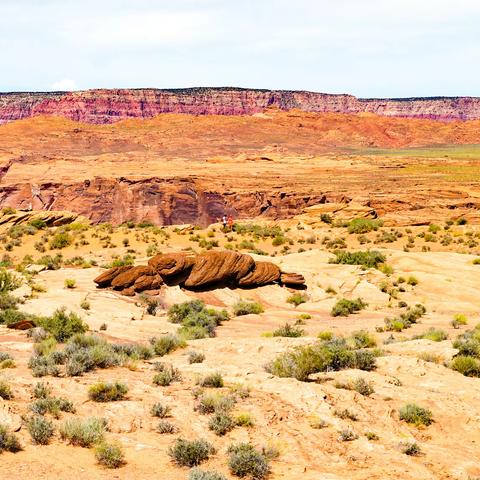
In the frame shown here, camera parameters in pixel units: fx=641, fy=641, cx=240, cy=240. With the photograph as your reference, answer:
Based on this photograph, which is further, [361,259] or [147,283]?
[361,259]

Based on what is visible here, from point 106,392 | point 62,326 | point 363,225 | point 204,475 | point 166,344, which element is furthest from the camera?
point 363,225

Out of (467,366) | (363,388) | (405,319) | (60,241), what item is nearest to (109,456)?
(363,388)

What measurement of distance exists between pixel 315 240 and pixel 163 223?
2296 cm

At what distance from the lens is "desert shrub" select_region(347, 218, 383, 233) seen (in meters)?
39.1

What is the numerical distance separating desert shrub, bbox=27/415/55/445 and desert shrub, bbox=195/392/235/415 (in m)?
2.41

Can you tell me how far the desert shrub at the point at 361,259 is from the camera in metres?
28.5

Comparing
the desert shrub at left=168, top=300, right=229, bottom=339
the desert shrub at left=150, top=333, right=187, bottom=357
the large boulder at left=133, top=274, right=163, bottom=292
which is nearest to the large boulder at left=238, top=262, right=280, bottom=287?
the desert shrub at left=168, top=300, right=229, bottom=339

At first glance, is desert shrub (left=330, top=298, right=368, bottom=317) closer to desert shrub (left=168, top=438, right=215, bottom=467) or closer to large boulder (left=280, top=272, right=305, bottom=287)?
large boulder (left=280, top=272, right=305, bottom=287)

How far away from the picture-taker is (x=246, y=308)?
22.2 meters

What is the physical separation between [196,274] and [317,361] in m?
12.0

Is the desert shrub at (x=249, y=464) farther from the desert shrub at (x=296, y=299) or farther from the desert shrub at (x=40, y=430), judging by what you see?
the desert shrub at (x=296, y=299)

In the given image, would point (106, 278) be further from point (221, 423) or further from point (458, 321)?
point (221, 423)

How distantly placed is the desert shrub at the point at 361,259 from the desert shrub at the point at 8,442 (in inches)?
839

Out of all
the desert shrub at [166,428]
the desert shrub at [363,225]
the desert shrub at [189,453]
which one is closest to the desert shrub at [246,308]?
the desert shrub at [166,428]
